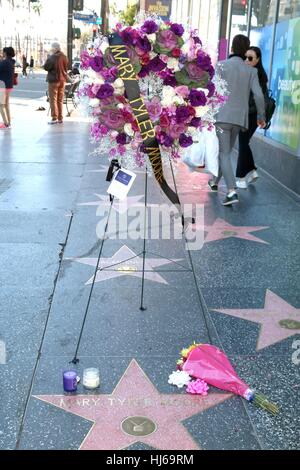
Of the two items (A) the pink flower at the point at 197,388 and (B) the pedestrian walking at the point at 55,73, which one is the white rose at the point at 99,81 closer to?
(A) the pink flower at the point at 197,388

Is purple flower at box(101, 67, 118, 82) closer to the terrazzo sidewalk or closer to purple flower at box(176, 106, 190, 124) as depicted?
purple flower at box(176, 106, 190, 124)

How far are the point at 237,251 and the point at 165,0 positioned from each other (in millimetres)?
16467

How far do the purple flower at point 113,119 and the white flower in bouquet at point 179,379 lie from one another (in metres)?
1.63

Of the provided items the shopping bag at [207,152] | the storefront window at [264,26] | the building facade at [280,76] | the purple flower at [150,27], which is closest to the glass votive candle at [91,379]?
the purple flower at [150,27]

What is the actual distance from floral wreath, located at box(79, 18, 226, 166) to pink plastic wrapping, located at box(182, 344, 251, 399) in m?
1.41

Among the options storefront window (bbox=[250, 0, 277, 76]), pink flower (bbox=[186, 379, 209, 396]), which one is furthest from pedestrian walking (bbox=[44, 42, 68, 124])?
→ pink flower (bbox=[186, 379, 209, 396])

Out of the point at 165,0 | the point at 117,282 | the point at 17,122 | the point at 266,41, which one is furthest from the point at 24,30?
the point at 117,282

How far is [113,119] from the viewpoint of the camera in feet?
12.0

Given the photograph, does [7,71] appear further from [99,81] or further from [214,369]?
[214,369]

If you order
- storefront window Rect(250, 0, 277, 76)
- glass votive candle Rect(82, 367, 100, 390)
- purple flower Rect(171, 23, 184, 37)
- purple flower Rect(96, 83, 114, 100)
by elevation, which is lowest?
glass votive candle Rect(82, 367, 100, 390)

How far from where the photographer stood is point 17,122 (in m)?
14.9

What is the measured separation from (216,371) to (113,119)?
1.73 meters

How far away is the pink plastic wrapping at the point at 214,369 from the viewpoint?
3.11 meters

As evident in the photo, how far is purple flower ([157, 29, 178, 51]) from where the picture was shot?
139 inches
